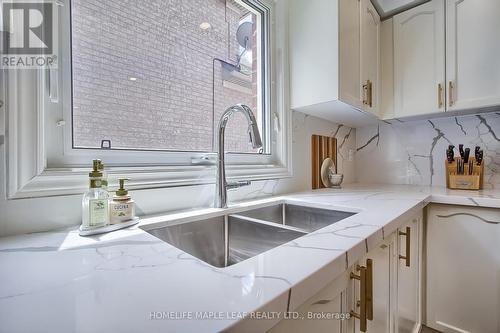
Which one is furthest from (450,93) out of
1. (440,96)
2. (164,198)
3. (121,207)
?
(121,207)

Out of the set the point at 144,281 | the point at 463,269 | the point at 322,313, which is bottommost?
the point at 463,269

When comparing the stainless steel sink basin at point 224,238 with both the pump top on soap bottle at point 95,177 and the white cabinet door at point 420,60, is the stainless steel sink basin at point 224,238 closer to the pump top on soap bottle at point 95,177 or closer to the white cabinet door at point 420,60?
the pump top on soap bottle at point 95,177

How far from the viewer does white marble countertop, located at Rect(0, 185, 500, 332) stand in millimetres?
285

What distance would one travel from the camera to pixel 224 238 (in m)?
0.91

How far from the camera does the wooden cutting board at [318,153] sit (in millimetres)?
1626

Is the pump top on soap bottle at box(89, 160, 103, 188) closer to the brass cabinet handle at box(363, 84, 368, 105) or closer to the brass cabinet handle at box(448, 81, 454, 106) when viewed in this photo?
the brass cabinet handle at box(363, 84, 368, 105)

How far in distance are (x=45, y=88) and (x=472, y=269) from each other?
1870 millimetres

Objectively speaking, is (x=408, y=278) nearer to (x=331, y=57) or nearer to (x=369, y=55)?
(x=331, y=57)

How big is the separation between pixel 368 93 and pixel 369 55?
252 millimetres

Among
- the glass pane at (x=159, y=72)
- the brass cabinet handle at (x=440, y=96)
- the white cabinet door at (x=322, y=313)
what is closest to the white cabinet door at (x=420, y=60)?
the brass cabinet handle at (x=440, y=96)

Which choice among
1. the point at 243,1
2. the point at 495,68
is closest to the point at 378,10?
the point at 495,68

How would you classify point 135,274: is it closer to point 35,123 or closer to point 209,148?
point 35,123

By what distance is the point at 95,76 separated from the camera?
2.73 ft

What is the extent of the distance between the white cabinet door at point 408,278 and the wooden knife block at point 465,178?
0.53 meters
